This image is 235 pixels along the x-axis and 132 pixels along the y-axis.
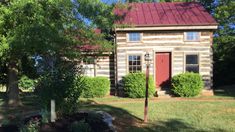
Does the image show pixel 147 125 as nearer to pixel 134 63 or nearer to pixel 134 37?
pixel 134 63

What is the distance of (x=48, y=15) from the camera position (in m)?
12.3

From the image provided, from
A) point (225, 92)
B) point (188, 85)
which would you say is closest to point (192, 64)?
point (188, 85)

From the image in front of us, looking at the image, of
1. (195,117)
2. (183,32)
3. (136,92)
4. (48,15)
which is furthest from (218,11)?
(48,15)

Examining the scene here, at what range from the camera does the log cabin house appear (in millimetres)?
20584

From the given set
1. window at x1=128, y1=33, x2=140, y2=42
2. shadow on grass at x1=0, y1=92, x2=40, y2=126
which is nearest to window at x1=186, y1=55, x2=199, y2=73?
window at x1=128, y1=33, x2=140, y2=42

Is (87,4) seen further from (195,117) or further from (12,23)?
(195,117)

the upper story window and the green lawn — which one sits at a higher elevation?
the upper story window

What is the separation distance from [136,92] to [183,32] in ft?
13.0

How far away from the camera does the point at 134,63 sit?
69.3 ft

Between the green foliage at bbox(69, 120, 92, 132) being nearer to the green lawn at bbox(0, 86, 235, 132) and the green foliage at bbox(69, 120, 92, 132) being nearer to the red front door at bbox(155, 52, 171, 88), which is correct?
the green lawn at bbox(0, 86, 235, 132)

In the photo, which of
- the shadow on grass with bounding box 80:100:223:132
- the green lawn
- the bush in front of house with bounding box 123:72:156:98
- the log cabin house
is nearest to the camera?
the shadow on grass with bounding box 80:100:223:132

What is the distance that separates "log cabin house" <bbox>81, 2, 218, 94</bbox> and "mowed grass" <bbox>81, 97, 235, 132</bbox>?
4.98 metres

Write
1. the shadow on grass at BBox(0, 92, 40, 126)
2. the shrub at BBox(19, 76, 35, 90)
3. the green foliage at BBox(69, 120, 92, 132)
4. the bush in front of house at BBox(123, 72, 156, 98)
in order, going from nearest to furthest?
1. the green foliage at BBox(69, 120, 92, 132)
2. the shadow on grass at BBox(0, 92, 40, 126)
3. the bush in front of house at BBox(123, 72, 156, 98)
4. the shrub at BBox(19, 76, 35, 90)

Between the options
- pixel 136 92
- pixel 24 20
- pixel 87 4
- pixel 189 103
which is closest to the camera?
pixel 87 4
